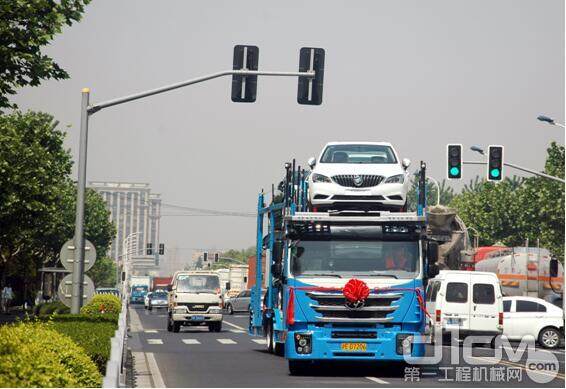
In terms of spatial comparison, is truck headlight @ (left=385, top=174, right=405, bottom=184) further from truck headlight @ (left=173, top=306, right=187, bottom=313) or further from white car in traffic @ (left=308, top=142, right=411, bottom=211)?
truck headlight @ (left=173, top=306, right=187, bottom=313)

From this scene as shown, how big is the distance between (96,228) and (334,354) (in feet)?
240

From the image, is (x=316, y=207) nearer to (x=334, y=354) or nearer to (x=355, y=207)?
(x=355, y=207)

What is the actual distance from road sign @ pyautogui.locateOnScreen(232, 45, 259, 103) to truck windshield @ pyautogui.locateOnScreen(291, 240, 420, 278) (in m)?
3.95

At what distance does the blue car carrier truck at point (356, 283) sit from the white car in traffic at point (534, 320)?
17.5 m

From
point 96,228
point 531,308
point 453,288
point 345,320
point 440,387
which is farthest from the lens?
point 96,228

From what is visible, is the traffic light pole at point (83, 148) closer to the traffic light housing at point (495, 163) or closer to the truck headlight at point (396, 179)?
the truck headlight at point (396, 179)

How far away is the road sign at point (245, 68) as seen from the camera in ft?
74.8

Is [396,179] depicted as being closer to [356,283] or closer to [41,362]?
[356,283]

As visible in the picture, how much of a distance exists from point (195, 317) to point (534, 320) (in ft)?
44.2

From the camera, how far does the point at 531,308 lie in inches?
1468

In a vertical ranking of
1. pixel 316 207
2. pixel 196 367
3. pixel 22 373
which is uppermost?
pixel 316 207

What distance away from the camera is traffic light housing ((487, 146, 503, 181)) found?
116 feet

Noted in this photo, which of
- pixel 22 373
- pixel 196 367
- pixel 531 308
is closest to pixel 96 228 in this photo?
pixel 531 308

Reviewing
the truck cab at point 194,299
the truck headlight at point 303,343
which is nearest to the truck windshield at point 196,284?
the truck cab at point 194,299
